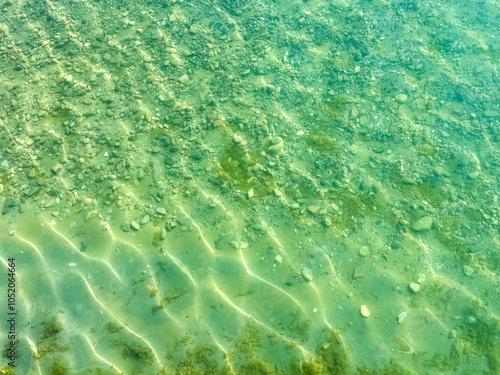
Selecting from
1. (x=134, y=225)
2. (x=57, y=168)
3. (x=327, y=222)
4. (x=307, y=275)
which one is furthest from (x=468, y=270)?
(x=57, y=168)

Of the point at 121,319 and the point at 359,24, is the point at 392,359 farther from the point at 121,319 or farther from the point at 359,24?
the point at 359,24

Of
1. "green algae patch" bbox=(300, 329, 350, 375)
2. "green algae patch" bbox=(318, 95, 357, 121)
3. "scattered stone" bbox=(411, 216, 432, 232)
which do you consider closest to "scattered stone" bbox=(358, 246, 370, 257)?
"scattered stone" bbox=(411, 216, 432, 232)

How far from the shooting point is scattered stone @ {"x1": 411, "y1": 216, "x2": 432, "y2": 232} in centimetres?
457

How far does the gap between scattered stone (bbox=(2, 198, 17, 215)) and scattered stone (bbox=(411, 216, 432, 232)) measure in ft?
18.0

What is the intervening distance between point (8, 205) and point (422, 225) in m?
5.66

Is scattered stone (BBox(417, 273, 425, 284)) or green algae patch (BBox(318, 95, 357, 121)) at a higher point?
green algae patch (BBox(318, 95, 357, 121))

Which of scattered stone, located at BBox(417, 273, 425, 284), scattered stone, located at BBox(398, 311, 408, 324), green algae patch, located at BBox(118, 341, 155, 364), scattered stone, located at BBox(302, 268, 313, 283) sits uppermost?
scattered stone, located at BBox(417, 273, 425, 284)

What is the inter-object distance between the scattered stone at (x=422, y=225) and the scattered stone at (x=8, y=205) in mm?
5475

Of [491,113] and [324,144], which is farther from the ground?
[491,113]

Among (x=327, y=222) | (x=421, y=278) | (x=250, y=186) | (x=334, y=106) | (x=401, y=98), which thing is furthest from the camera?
(x=401, y=98)

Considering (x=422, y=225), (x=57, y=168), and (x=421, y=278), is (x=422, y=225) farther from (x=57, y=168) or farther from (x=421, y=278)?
(x=57, y=168)

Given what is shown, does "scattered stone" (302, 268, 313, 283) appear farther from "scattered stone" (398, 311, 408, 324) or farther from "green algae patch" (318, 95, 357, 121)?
"green algae patch" (318, 95, 357, 121)

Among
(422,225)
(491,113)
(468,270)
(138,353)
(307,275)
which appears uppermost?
(491,113)

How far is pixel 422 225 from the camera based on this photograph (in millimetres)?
4582
